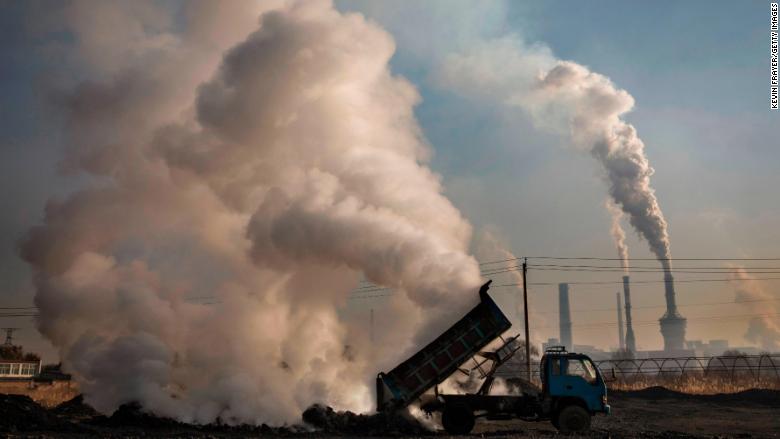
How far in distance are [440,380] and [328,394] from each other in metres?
4.39

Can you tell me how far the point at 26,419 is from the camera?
2142 centimetres

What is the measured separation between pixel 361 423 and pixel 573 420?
6744mm

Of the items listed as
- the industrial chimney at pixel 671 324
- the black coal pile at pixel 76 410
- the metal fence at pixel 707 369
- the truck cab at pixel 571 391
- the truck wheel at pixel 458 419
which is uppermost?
the industrial chimney at pixel 671 324

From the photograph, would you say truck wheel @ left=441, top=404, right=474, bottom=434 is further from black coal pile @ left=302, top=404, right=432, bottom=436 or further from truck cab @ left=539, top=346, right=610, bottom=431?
truck cab @ left=539, top=346, right=610, bottom=431

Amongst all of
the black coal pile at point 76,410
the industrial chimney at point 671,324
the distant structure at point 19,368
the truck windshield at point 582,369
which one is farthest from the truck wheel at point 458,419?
the industrial chimney at point 671,324

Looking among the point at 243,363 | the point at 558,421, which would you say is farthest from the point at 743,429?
the point at 243,363

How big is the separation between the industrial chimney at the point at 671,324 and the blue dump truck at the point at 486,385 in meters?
99.2

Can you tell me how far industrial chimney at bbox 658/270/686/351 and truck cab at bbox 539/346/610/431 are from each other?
99.1m

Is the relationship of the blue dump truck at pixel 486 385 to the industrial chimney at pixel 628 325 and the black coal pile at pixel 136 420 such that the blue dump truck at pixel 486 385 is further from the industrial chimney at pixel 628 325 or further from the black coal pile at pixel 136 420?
the industrial chimney at pixel 628 325

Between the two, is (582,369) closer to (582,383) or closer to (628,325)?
(582,383)

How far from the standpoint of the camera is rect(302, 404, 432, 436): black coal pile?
69.4ft

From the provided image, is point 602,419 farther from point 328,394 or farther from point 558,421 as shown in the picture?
point 328,394

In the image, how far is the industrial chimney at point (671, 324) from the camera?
381 ft

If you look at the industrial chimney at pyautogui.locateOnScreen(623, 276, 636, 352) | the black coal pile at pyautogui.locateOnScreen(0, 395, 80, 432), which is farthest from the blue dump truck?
the industrial chimney at pyautogui.locateOnScreen(623, 276, 636, 352)
